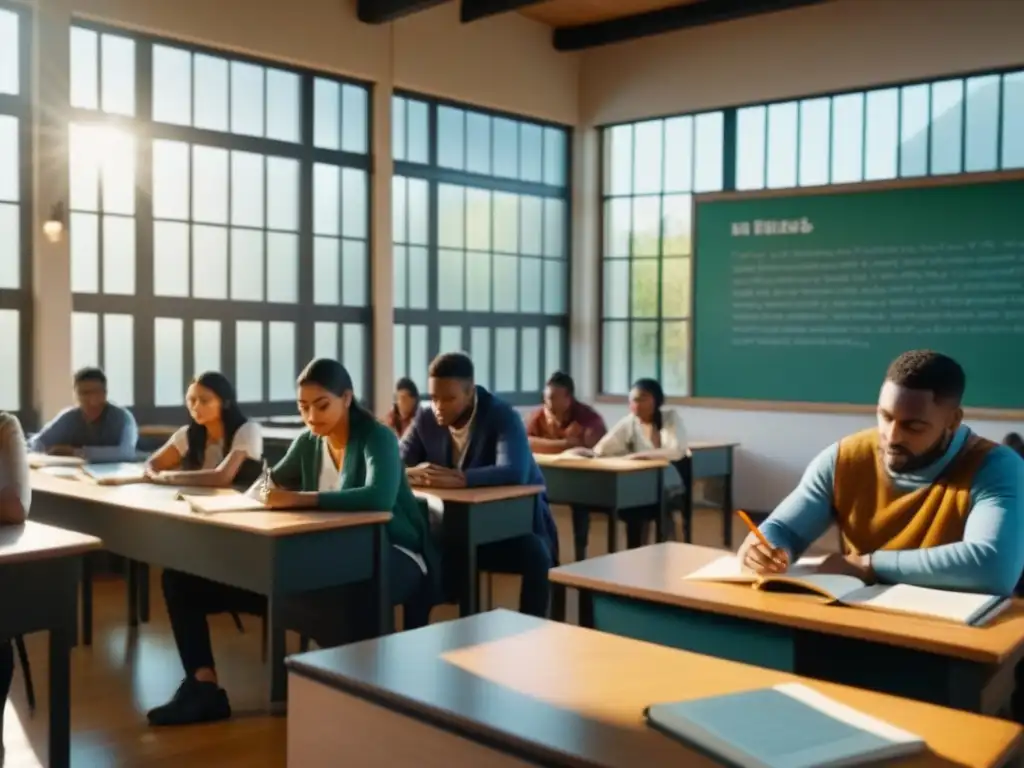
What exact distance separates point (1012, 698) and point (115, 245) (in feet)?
18.0

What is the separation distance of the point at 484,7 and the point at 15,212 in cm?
358

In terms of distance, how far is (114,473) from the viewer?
430 cm

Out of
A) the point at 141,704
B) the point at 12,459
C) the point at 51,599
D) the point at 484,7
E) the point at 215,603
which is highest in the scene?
the point at 484,7

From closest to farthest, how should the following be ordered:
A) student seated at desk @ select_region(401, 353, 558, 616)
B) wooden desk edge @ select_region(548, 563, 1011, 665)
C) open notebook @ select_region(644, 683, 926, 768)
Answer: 1. open notebook @ select_region(644, 683, 926, 768)
2. wooden desk edge @ select_region(548, 563, 1011, 665)
3. student seated at desk @ select_region(401, 353, 558, 616)

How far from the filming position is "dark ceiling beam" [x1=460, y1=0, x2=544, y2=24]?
7.34 m

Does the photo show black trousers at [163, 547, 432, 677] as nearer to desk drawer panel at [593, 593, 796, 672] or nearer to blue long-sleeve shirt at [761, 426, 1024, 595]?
desk drawer panel at [593, 593, 796, 672]

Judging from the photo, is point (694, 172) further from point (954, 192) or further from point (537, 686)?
point (537, 686)

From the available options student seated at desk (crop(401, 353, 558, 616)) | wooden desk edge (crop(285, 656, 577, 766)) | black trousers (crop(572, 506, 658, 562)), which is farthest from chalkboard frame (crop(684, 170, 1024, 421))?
wooden desk edge (crop(285, 656, 577, 766))

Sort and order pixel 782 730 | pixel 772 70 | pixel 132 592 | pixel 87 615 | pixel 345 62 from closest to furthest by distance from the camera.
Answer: pixel 782 730, pixel 87 615, pixel 132 592, pixel 345 62, pixel 772 70

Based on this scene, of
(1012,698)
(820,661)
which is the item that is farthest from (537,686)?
(1012,698)

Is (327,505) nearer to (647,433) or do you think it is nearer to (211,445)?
(211,445)

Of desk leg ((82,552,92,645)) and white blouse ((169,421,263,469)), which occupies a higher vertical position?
white blouse ((169,421,263,469))

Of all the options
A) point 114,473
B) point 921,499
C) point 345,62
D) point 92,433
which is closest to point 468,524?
point 114,473

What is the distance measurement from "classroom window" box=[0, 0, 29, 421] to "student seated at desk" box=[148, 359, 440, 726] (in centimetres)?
287
